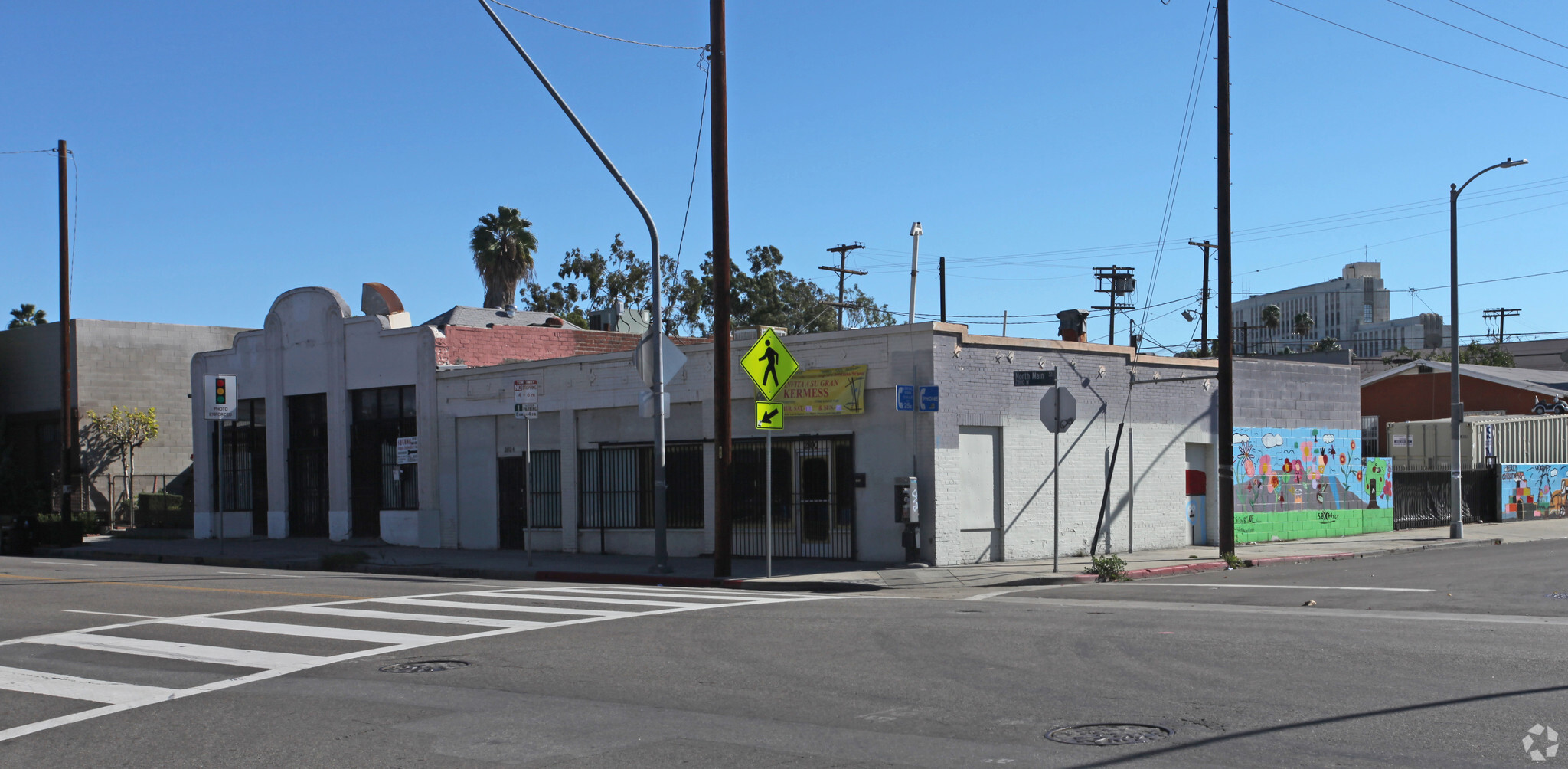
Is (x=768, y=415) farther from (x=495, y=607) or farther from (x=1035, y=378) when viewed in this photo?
(x=495, y=607)

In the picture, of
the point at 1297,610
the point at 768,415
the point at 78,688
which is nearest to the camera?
the point at 78,688

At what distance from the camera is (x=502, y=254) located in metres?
51.6

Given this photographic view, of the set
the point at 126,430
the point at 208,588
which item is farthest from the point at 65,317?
the point at 208,588

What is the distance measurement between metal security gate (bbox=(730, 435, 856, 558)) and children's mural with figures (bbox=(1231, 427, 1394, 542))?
27.3 ft

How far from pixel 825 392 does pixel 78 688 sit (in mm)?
13133

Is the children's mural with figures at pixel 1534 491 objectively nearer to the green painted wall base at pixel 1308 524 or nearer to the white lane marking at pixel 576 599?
the green painted wall base at pixel 1308 524

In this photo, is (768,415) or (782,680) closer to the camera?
(782,680)

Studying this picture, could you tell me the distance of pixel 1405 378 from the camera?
A: 49156mm

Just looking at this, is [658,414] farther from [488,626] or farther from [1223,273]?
[1223,273]

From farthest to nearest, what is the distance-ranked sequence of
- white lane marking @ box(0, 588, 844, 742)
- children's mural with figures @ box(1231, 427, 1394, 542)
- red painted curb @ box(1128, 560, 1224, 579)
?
children's mural with figures @ box(1231, 427, 1394, 542)
red painted curb @ box(1128, 560, 1224, 579)
white lane marking @ box(0, 588, 844, 742)

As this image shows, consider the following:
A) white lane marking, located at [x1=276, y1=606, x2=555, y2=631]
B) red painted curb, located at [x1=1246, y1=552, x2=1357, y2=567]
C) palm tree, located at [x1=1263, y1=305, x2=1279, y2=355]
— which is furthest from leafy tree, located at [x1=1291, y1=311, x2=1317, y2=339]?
white lane marking, located at [x1=276, y1=606, x2=555, y2=631]

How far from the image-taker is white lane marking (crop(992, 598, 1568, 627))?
1277cm

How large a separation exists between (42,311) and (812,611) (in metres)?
83.0

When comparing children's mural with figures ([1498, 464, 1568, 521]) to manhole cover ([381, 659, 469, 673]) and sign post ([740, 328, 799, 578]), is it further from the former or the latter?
manhole cover ([381, 659, 469, 673])
